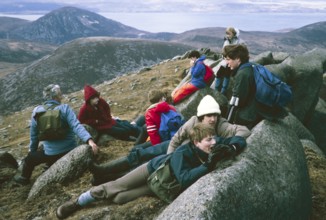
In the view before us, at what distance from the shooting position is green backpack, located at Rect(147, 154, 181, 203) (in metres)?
7.47

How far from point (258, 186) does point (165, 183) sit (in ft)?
6.49

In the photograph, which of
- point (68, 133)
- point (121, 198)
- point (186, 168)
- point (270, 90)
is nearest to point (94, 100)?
point (68, 133)

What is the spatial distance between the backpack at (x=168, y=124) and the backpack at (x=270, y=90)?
2.88m

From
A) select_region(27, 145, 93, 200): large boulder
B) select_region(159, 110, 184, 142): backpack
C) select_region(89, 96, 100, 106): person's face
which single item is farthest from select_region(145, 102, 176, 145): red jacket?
select_region(89, 96, 100, 106): person's face

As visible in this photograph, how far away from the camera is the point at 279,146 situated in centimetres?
860

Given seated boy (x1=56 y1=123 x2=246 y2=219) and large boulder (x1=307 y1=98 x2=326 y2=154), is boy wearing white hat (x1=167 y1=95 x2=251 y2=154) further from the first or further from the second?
large boulder (x1=307 y1=98 x2=326 y2=154)

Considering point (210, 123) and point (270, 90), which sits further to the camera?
point (270, 90)

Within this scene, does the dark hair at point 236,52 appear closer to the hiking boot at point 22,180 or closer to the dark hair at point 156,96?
the dark hair at point 156,96

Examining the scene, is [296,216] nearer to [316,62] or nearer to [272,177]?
[272,177]

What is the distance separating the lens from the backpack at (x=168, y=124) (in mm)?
11062

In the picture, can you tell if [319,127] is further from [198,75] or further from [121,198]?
[121,198]

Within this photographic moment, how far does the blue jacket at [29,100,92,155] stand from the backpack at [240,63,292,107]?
5.40m

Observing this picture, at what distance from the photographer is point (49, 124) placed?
10922 millimetres

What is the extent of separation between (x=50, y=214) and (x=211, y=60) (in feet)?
56.5
